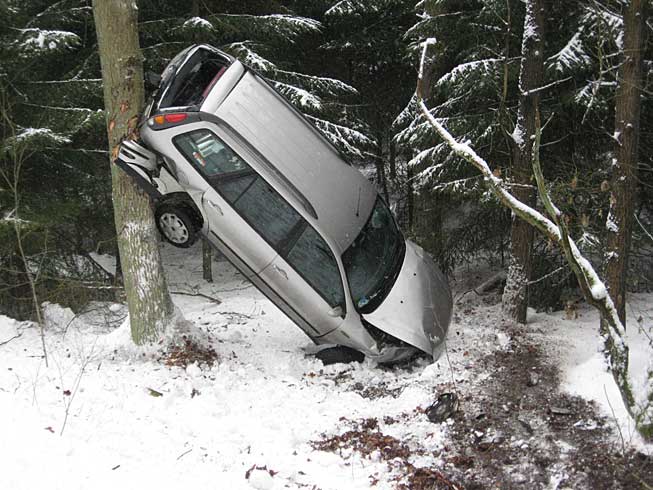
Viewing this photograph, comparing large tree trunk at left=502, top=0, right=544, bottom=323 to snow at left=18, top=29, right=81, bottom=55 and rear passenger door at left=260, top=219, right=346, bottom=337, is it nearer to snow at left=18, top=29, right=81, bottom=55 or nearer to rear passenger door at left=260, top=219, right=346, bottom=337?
rear passenger door at left=260, top=219, right=346, bottom=337

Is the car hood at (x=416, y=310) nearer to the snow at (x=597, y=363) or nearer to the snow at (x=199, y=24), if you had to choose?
the snow at (x=597, y=363)

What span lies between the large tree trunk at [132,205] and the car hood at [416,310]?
247 centimetres

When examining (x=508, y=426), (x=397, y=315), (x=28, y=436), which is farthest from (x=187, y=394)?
(x=508, y=426)

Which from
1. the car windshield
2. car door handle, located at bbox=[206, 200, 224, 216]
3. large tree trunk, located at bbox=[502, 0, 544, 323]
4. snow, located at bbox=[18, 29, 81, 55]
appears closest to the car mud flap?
car door handle, located at bbox=[206, 200, 224, 216]

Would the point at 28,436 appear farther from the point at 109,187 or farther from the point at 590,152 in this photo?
the point at 109,187

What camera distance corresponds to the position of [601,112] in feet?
25.9

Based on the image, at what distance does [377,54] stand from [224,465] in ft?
37.9

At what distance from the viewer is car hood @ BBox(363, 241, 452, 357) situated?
21.5 feet

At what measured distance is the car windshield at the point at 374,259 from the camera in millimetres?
6723

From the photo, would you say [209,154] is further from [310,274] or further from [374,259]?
[374,259]

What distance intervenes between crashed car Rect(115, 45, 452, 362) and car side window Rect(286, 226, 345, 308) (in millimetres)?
12

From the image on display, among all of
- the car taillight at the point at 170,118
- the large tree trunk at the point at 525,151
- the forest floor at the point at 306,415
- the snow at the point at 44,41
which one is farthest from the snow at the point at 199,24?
the forest floor at the point at 306,415

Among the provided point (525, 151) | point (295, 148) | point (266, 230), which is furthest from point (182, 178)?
point (525, 151)

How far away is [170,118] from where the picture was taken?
6.34 m
